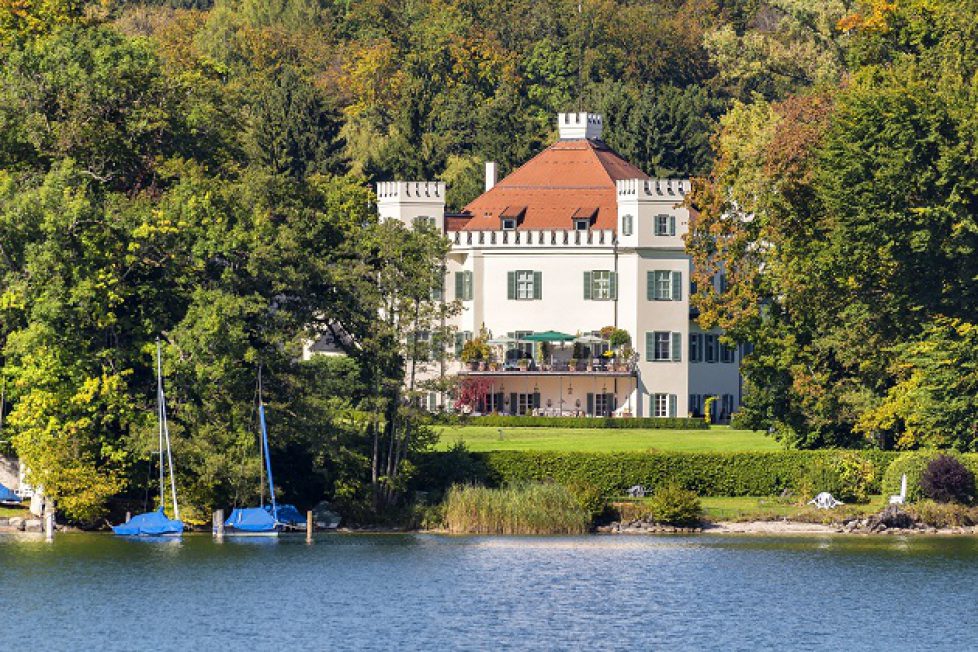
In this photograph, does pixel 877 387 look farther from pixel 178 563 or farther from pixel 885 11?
pixel 178 563

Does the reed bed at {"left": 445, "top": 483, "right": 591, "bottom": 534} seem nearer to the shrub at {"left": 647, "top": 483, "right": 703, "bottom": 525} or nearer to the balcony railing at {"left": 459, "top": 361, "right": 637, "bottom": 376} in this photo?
the shrub at {"left": 647, "top": 483, "right": 703, "bottom": 525}

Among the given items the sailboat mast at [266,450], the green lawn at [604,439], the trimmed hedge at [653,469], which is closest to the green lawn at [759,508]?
the trimmed hedge at [653,469]

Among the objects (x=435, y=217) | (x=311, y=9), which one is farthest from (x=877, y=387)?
(x=311, y=9)

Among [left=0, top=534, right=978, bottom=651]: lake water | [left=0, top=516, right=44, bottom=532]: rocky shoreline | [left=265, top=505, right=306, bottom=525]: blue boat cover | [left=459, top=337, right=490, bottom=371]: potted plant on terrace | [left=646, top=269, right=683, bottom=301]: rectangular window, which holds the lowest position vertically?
[left=0, top=534, right=978, bottom=651]: lake water

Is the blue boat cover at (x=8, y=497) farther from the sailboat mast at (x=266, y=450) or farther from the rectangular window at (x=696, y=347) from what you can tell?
the rectangular window at (x=696, y=347)

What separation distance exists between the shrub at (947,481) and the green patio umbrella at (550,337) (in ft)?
119

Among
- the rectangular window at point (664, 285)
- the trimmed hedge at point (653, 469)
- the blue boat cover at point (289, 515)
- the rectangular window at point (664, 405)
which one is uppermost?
the rectangular window at point (664, 285)

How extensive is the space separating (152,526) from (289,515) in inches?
159

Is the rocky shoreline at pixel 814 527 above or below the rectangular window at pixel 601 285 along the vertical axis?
below

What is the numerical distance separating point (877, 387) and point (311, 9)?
2985 inches

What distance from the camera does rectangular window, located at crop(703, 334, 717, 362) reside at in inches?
4146

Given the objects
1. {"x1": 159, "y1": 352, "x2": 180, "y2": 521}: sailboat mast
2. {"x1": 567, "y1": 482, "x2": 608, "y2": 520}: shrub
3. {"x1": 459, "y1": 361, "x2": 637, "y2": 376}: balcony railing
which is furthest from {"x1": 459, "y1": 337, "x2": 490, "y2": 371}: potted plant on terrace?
{"x1": 159, "y1": 352, "x2": 180, "y2": 521}: sailboat mast

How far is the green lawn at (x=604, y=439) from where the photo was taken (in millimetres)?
84000

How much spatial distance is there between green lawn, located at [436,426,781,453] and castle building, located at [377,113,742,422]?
721 cm
